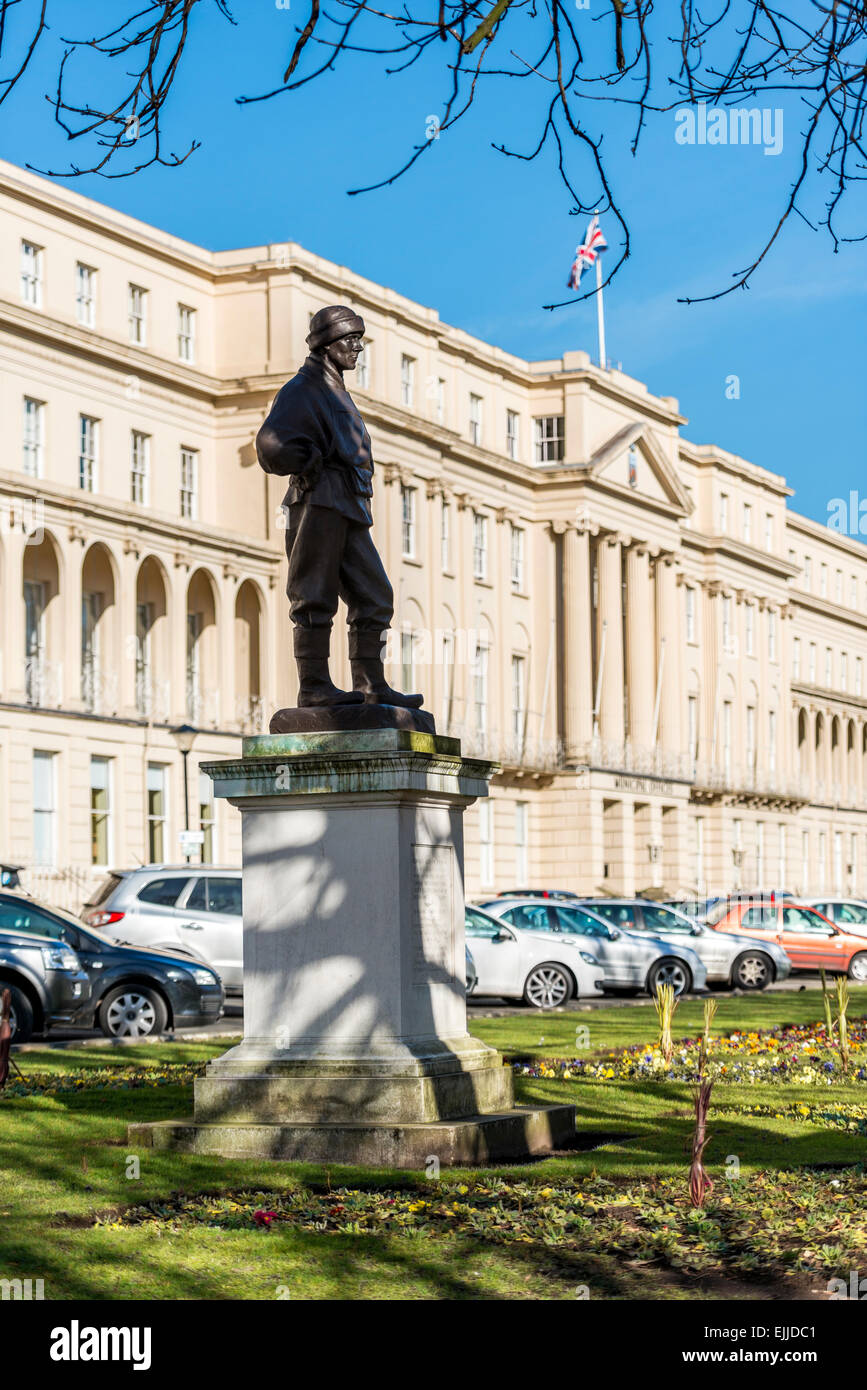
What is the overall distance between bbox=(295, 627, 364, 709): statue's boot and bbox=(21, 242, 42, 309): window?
4101 cm

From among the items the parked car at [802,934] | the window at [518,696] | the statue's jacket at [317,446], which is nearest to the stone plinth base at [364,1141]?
the statue's jacket at [317,446]

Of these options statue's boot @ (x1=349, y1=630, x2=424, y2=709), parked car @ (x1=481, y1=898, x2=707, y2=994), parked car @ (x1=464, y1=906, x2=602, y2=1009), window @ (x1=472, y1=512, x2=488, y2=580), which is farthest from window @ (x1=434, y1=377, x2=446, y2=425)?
statue's boot @ (x1=349, y1=630, x2=424, y2=709)

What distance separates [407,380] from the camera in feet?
212

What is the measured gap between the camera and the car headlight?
20.2 meters

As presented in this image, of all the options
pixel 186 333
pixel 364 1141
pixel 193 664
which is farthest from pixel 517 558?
pixel 364 1141

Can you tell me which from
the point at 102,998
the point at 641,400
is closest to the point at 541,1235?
the point at 102,998

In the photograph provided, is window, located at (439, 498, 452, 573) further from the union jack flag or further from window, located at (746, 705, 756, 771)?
window, located at (746, 705, 756, 771)

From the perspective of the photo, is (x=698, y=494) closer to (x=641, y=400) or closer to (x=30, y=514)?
(x=641, y=400)

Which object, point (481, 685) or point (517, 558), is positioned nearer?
point (481, 685)

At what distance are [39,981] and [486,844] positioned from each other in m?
48.5

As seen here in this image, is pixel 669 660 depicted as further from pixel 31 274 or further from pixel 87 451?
pixel 31 274

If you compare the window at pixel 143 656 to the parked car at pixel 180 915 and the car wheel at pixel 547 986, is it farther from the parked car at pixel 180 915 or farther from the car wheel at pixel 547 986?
the car wheel at pixel 547 986

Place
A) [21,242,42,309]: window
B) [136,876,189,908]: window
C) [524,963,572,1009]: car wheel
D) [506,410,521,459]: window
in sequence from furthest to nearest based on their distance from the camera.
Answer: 1. [506,410,521,459]: window
2. [21,242,42,309]: window
3. [524,963,572,1009]: car wheel
4. [136,876,189,908]: window

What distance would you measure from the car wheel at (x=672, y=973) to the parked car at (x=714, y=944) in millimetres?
1867
